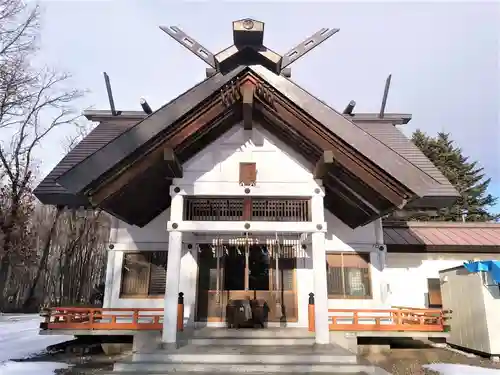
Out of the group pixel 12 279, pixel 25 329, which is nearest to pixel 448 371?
pixel 25 329

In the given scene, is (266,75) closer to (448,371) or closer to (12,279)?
(448,371)

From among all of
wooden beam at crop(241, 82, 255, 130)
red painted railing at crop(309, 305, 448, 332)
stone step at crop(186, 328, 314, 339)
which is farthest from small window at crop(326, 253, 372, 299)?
wooden beam at crop(241, 82, 255, 130)

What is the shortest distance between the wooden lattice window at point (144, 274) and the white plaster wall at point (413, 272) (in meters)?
6.27

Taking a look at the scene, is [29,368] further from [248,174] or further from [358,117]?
[358,117]

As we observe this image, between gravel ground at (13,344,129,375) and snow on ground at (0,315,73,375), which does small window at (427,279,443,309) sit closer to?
gravel ground at (13,344,129,375)

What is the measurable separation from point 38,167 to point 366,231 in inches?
853

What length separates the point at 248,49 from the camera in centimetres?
680

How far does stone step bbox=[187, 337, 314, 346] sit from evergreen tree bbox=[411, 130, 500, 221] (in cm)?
2228

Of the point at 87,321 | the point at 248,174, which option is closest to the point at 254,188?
the point at 248,174

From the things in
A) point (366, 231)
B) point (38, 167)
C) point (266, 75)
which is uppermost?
point (38, 167)

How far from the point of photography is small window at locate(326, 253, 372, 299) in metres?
9.24

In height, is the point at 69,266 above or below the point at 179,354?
above

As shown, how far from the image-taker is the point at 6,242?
18.8 meters

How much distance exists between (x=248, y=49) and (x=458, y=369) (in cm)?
742
